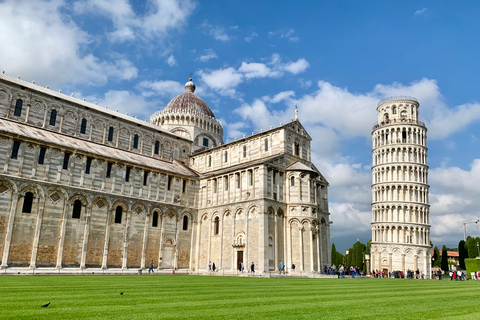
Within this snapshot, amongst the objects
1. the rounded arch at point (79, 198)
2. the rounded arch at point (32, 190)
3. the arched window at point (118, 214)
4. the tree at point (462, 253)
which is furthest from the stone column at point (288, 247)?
the tree at point (462, 253)

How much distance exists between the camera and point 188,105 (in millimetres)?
58781

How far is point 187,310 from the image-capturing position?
9.64 meters

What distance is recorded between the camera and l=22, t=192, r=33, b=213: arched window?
32.4m

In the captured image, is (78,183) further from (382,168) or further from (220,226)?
(382,168)

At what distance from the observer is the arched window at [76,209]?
35.3m

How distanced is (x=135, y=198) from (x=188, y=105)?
2333 cm

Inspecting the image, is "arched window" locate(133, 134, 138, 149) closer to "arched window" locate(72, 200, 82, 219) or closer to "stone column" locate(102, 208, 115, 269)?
"stone column" locate(102, 208, 115, 269)

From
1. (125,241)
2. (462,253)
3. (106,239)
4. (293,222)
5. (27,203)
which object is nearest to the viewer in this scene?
(27,203)

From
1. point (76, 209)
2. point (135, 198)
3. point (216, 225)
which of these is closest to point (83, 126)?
point (135, 198)

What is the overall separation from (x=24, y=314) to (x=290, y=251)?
32.8 metres

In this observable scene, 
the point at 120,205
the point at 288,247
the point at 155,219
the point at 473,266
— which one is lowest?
the point at 473,266

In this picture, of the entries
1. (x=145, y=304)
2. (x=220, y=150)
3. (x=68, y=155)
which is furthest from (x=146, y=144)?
(x=145, y=304)

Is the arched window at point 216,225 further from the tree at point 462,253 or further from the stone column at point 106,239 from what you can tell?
the tree at point 462,253

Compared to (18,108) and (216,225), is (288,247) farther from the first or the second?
(18,108)
